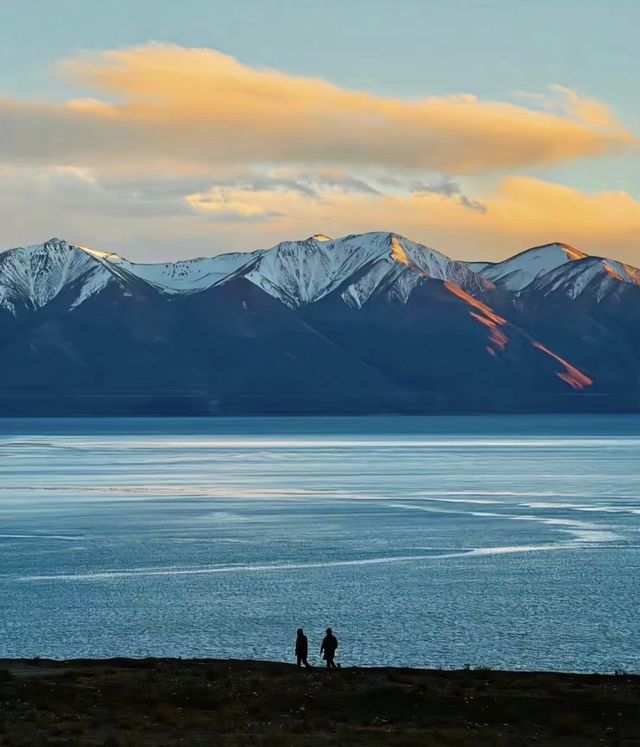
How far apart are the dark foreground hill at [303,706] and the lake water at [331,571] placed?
682 cm

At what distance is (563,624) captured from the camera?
56.3 m

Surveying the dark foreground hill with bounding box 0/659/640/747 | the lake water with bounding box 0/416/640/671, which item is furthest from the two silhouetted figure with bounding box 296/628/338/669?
the lake water with bounding box 0/416/640/671

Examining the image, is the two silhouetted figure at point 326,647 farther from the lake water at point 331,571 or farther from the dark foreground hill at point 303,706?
the lake water at point 331,571

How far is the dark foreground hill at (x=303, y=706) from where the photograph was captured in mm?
34156

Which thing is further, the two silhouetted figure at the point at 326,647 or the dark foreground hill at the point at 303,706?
the two silhouetted figure at the point at 326,647

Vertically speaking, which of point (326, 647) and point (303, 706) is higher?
point (326, 647)

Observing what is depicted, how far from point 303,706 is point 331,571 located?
110 feet

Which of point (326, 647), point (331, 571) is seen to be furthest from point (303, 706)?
point (331, 571)

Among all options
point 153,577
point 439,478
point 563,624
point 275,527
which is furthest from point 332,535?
point 439,478

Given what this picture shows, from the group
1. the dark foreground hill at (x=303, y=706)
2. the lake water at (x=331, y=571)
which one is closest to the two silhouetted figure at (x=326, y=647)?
the dark foreground hill at (x=303, y=706)

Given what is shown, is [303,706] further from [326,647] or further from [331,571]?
[331,571]

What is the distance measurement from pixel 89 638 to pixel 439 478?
307 feet

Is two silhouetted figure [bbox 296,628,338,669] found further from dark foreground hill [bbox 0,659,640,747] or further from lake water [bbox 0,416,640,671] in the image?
lake water [bbox 0,416,640,671]

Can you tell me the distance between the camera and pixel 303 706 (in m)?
38.3
